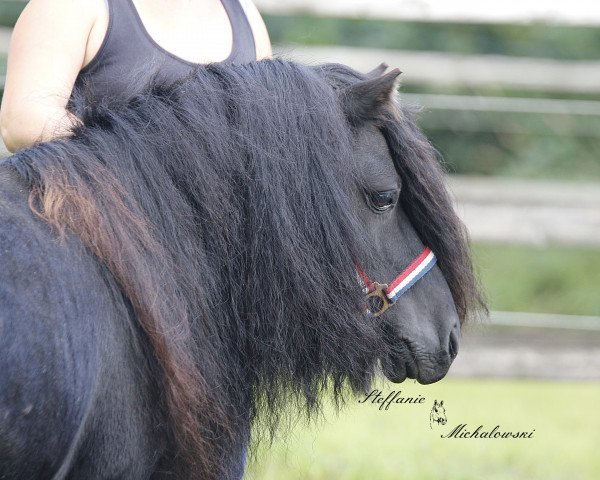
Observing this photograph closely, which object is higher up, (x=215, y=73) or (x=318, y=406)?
(x=215, y=73)

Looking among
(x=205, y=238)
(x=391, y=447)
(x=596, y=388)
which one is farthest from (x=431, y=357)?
(x=596, y=388)

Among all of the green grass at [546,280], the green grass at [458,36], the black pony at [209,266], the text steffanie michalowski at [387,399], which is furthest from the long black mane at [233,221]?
the green grass at [458,36]

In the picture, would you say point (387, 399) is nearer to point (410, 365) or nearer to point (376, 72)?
point (410, 365)

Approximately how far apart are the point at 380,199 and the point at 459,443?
2.43 metres

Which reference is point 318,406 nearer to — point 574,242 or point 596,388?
point 574,242

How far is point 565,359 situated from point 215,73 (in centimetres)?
322

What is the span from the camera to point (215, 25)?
2.17 m

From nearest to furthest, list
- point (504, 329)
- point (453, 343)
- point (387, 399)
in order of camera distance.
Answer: point (453, 343), point (387, 399), point (504, 329)

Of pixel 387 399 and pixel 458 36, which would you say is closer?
pixel 387 399

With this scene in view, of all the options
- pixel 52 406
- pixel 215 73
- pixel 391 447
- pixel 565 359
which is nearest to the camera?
pixel 52 406

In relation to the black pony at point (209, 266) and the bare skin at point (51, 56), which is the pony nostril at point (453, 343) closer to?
the black pony at point (209, 266)

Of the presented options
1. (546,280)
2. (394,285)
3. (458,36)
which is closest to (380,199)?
(394,285)

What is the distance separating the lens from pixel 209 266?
180 cm

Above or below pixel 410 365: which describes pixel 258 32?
above
